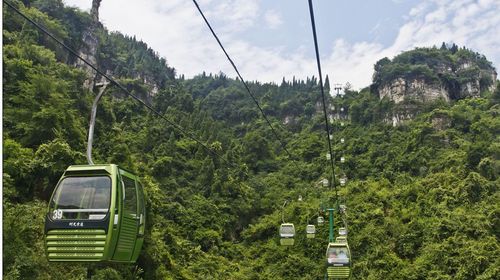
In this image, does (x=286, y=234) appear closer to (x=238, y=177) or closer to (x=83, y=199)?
(x=83, y=199)

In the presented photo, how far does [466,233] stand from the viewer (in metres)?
31.2

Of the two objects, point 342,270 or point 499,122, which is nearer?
point 342,270

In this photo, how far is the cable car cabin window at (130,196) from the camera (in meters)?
6.77

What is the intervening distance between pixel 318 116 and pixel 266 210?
3060 centimetres

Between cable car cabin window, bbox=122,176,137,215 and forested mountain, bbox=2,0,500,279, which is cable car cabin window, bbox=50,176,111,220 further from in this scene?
forested mountain, bbox=2,0,500,279

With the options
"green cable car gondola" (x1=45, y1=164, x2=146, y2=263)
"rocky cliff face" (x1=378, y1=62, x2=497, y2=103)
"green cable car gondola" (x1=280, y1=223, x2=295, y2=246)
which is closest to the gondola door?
"green cable car gondola" (x1=45, y1=164, x2=146, y2=263)

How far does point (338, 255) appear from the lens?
55.1ft

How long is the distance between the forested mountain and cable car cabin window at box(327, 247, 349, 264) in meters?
7.02

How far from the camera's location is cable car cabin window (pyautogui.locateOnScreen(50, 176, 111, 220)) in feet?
21.0

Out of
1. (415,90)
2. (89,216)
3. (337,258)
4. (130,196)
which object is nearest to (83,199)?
(89,216)

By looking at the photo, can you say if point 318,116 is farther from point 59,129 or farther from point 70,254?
point 70,254

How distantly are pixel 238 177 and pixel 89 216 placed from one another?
37344mm

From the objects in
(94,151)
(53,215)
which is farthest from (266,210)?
(53,215)

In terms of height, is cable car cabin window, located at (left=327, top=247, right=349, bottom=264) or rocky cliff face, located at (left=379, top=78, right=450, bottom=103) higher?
rocky cliff face, located at (left=379, top=78, right=450, bottom=103)
